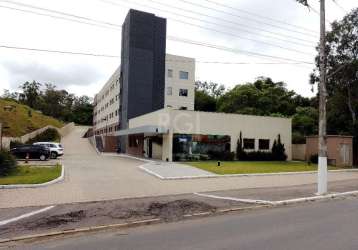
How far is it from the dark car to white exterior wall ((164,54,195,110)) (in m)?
32.6

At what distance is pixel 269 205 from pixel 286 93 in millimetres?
62299

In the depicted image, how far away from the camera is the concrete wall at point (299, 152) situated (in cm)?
4391

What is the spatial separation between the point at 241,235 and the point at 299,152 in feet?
124

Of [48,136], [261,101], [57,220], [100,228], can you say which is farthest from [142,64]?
[100,228]

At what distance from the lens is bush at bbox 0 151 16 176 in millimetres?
21522

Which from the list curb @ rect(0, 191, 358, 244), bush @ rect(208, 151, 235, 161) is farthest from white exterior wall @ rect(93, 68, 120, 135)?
curb @ rect(0, 191, 358, 244)

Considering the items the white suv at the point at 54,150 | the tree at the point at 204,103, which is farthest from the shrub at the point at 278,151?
the tree at the point at 204,103

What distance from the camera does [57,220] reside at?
35.6 feet

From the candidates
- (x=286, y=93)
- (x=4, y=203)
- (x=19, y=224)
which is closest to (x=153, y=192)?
(x=4, y=203)

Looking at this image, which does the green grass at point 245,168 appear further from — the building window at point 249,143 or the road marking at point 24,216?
the road marking at point 24,216

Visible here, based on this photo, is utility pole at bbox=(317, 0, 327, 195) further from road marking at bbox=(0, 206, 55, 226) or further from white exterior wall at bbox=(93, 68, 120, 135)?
white exterior wall at bbox=(93, 68, 120, 135)

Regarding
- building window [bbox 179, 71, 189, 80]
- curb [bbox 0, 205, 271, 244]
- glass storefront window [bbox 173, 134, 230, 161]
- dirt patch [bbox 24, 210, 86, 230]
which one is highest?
building window [bbox 179, 71, 189, 80]

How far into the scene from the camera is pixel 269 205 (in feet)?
45.8

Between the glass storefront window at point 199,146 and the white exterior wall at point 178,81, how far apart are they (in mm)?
29208
